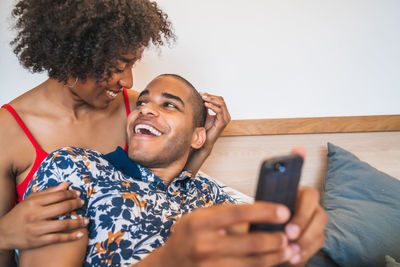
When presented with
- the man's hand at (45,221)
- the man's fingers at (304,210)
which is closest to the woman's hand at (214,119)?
the man's hand at (45,221)

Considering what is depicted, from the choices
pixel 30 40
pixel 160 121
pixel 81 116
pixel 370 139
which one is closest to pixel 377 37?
pixel 370 139

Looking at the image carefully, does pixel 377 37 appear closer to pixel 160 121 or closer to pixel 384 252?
pixel 384 252

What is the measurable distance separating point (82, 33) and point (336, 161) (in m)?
1.24

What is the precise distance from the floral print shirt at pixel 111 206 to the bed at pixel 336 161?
2.32ft

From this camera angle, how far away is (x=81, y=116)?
4.19 feet

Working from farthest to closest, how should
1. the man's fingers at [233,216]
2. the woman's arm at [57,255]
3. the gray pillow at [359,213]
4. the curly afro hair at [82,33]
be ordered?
the gray pillow at [359,213]
the curly afro hair at [82,33]
the woman's arm at [57,255]
the man's fingers at [233,216]

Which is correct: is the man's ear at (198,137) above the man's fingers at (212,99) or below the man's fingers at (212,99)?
below

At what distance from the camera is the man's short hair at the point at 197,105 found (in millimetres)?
1287

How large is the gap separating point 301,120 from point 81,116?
1074 mm

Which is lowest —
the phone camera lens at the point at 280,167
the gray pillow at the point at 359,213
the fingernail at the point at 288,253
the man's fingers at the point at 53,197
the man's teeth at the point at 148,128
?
the gray pillow at the point at 359,213

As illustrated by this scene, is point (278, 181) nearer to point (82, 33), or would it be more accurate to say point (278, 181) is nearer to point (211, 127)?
point (82, 33)

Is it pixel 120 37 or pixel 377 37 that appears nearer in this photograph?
pixel 120 37

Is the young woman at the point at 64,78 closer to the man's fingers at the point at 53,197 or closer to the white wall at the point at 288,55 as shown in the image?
the man's fingers at the point at 53,197

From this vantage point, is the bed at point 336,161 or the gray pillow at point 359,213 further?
the bed at point 336,161
